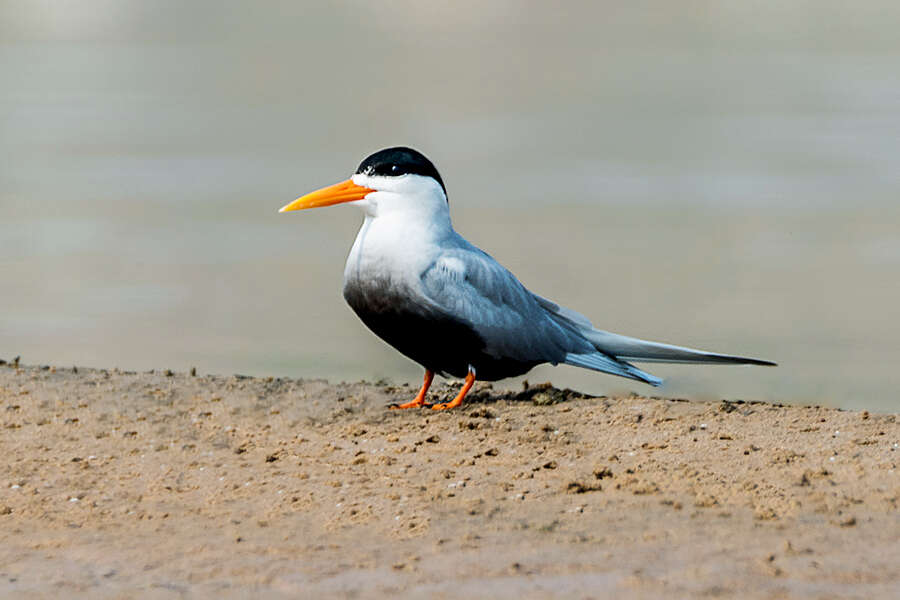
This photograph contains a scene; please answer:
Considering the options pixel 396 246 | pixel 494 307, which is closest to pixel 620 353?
pixel 494 307

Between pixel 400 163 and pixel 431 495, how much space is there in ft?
8.41

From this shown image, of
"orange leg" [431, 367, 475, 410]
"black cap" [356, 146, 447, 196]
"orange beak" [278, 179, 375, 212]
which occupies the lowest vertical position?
"orange leg" [431, 367, 475, 410]

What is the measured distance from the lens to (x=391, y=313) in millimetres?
7734

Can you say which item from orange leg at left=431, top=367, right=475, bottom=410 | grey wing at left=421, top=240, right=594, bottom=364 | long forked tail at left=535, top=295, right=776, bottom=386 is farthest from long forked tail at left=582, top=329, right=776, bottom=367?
orange leg at left=431, top=367, right=475, bottom=410

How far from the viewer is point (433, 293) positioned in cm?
768

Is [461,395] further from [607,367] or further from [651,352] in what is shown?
[651,352]

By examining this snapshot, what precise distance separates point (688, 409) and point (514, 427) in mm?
1231

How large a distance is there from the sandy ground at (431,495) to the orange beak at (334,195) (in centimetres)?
141

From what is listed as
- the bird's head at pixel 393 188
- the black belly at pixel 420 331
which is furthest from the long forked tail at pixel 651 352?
the bird's head at pixel 393 188

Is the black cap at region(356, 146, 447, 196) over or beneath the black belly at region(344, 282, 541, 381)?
over

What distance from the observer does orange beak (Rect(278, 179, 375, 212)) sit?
7.95 meters

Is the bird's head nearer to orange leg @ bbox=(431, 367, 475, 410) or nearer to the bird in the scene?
the bird

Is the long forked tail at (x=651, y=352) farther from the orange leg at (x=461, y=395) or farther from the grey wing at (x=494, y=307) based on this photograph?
the orange leg at (x=461, y=395)

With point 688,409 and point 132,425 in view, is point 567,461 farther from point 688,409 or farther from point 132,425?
point 132,425
